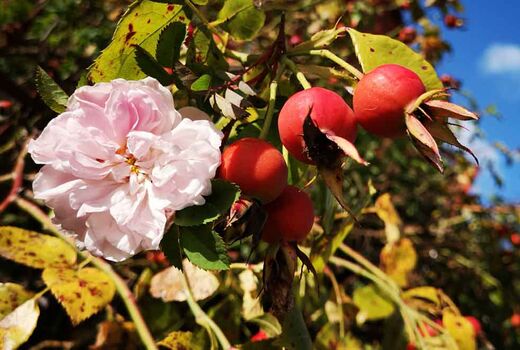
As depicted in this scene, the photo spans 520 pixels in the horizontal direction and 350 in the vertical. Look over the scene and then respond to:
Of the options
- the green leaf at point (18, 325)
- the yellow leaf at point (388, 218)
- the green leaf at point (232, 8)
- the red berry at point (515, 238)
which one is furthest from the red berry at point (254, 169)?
the red berry at point (515, 238)

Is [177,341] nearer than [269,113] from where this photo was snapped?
No

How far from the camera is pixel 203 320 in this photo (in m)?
0.79

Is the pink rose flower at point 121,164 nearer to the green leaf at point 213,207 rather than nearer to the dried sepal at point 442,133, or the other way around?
the green leaf at point 213,207

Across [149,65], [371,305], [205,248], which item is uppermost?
[149,65]

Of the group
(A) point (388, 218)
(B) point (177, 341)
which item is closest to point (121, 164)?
(B) point (177, 341)

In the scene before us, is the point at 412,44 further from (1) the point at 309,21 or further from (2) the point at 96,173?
(2) the point at 96,173

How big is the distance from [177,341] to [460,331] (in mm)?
542

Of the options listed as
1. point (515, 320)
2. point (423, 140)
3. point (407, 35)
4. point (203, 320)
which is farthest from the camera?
point (515, 320)

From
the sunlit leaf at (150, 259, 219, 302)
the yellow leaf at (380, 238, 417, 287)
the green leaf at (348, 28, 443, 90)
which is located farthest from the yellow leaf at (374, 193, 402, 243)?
the green leaf at (348, 28, 443, 90)

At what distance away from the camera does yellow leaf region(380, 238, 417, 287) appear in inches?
42.8

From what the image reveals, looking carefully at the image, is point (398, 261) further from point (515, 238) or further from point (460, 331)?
point (515, 238)

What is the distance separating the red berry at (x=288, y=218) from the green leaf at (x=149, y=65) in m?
0.17

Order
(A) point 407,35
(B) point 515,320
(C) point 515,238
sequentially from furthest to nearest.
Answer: (C) point 515,238 < (B) point 515,320 < (A) point 407,35

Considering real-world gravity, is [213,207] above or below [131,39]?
below
